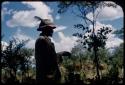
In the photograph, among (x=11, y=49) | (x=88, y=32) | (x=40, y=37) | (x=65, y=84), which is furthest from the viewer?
(x=11, y=49)

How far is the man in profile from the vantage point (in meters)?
8.41

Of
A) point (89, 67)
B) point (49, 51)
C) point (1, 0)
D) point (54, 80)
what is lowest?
point (89, 67)

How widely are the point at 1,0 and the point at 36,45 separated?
1.40 meters

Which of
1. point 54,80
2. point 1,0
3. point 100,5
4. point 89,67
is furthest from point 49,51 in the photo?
point 89,67

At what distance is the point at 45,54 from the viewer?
846 cm

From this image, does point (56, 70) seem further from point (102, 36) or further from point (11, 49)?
point (11, 49)

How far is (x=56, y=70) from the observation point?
335 inches

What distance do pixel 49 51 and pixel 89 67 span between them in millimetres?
13547

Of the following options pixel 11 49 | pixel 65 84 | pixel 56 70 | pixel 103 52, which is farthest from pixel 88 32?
pixel 103 52

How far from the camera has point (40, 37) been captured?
8.43m

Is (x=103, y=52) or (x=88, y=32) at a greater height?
(x=88, y=32)

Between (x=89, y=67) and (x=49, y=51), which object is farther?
(x=89, y=67)

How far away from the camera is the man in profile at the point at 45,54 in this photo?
8.41m

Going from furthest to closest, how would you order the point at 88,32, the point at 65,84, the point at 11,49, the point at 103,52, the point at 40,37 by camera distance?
1. the point at 103,52
2. the point at 11,49
3. the point at 88,32
4. the point at 40,37
5. the point at 65,84
